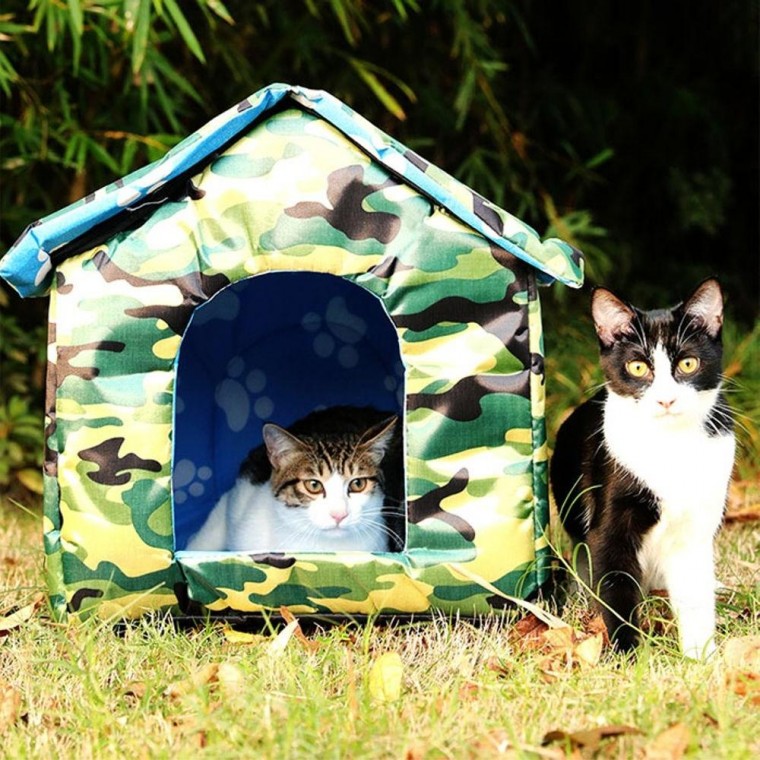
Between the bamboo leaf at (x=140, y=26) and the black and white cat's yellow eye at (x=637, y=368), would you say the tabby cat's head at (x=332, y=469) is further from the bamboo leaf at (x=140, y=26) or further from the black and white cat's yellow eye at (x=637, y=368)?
the bamboo leaf at (x=140, y=26)

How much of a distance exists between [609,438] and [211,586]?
83cm

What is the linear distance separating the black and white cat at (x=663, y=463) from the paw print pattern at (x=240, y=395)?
46.3 inches

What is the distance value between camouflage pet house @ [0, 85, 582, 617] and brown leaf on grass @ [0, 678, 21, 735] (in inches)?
14.1

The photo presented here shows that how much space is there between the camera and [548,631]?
1.95 metres

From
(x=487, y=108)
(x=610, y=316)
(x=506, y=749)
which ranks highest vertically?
(x=487, y=108)

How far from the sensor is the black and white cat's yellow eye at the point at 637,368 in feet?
6.42

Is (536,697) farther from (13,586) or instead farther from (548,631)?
(13,586)

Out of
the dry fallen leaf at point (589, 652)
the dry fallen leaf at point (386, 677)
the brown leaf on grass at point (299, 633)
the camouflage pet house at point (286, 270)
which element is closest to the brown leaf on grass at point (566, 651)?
the dry fallen leaf at point (589, 652)

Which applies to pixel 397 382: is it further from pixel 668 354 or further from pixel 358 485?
pixel 668 354

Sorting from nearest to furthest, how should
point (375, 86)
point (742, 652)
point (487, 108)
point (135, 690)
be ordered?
1. point (135, 690)
2. point (742, 652)
3. point (375, 86)
4. point (487, 108)

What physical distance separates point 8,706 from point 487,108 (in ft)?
8.09

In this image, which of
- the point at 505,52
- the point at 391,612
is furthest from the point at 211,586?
the point at 505,52

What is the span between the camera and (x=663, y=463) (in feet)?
6.33

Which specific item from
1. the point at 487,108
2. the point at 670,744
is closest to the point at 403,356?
the point at 670,744
